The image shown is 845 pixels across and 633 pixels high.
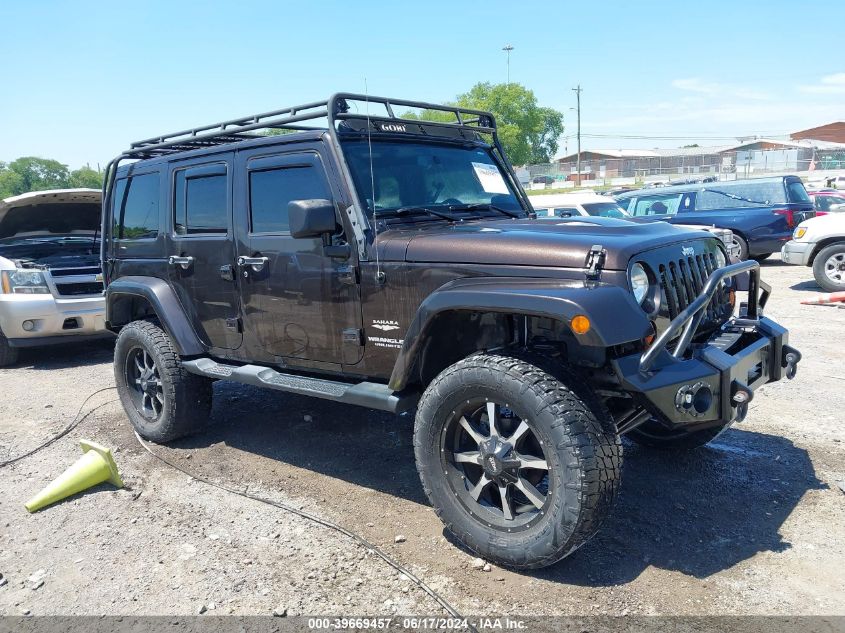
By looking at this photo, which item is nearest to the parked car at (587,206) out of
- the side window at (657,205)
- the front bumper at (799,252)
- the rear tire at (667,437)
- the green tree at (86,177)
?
the side window at (657,205)

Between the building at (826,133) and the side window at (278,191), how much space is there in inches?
3354

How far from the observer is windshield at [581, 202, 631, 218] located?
14.4 meters

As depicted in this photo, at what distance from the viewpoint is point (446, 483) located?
3.35 m

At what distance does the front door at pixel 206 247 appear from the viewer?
4.54 metres

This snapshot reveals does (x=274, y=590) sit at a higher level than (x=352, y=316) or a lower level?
lower

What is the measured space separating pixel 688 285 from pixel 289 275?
7.33 ft

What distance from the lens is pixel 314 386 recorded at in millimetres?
3994

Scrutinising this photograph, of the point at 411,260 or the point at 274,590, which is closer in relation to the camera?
the point at 274,590

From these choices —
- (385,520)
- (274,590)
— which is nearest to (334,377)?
(385,520)

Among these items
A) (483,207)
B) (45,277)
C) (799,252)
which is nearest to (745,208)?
(799,252)

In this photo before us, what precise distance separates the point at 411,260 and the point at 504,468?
114 centimetres

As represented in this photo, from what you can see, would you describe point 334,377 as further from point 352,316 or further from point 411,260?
point 411,260

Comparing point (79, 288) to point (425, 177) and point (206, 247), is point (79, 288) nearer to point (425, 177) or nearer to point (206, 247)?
point (206, 247)

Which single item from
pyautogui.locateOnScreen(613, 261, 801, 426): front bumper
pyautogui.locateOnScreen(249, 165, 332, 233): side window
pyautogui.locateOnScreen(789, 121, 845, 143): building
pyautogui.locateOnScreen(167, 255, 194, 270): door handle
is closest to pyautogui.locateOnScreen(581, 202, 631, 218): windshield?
pyautogui.locateOnScreen(167, 255, 194, 270): door handle
